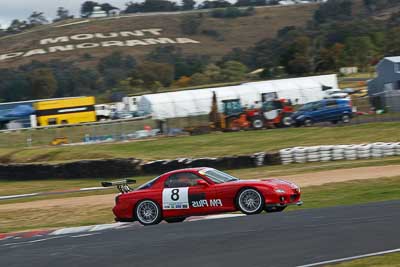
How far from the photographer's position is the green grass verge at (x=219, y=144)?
3375 centimetres

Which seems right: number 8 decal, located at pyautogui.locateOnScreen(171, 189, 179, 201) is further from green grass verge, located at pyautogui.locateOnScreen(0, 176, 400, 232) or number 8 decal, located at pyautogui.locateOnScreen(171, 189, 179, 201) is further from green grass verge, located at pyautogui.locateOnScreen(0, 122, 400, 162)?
green grass verge, located at pyautogui.locateOnScreen(0, 122, 400, 162)

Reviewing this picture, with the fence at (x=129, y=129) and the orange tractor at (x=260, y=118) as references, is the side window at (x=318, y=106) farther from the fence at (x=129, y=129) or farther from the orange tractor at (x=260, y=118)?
the orange tractor at (x=260, y=118)

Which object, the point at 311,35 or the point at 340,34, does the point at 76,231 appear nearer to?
the point at 340,34

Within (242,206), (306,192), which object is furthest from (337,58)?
(242,206)

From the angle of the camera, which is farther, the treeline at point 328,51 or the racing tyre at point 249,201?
the treeline at point 328,51

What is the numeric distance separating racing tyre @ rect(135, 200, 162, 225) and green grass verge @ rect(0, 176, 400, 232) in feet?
8.15

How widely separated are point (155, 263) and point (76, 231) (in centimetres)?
591

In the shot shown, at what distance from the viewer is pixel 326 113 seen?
43031mm

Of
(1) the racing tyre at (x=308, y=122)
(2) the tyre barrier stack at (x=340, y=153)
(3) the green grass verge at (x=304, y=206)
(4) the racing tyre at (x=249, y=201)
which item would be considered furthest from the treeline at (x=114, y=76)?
(4) the racing tyre at (x=249, y=201)

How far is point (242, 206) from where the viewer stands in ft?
48.4

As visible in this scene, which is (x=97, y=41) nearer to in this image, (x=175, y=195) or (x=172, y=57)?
(x=172, y=57)

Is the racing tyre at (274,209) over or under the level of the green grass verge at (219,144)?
under

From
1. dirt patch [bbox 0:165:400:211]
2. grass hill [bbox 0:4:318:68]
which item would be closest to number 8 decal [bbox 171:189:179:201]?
dirt patch [bbox 0:165:400:211]

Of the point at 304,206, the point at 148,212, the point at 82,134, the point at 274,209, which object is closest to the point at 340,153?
the point at 304,206
